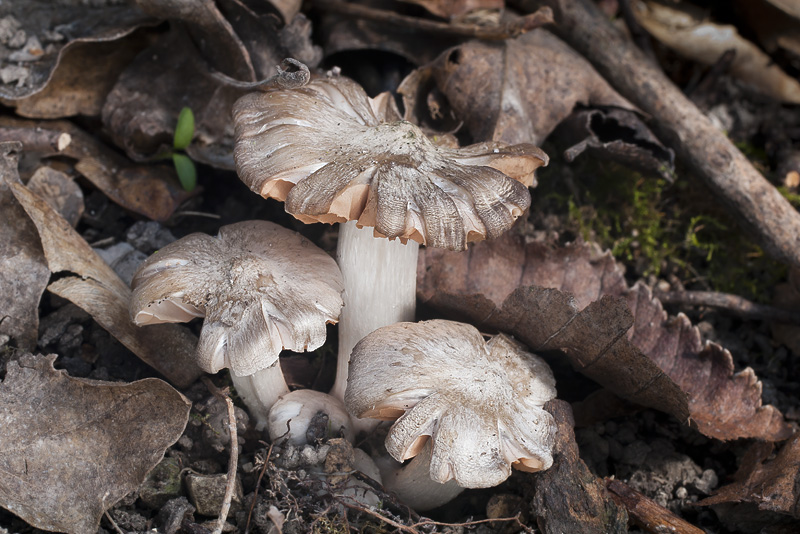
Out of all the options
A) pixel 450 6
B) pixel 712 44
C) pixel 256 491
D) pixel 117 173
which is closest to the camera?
pixel 256 491

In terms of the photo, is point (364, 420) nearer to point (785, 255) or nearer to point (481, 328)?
point (481, 328)

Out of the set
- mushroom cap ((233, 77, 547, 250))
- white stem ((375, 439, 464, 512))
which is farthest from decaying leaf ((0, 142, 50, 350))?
white stem ((375, 439, 464, 512))

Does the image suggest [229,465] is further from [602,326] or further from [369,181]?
[602,326]

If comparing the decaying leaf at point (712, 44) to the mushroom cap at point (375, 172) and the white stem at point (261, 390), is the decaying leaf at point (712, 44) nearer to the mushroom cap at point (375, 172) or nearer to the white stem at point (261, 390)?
the mushroom cap at point (375, 172)

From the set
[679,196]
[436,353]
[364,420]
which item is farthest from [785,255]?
[364,420]

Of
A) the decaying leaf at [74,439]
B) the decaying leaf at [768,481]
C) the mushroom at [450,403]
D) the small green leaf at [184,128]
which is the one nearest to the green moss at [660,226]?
the decaying leaf at [768,481]

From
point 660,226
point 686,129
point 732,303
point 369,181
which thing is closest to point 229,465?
point 369,181
